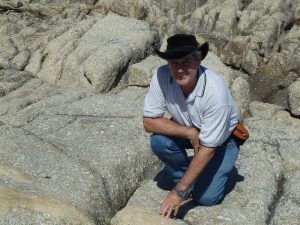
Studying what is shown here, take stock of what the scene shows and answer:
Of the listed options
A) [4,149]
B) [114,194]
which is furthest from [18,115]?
[114,194]

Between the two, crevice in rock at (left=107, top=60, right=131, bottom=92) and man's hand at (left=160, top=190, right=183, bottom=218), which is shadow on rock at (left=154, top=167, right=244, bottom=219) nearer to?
man's hand at (left=160, top=190, right=183, bottom=218)

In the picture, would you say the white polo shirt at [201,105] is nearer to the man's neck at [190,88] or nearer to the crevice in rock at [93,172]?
the man's neck at [190,88]

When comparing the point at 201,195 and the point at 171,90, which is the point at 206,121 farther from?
the point at 201,195

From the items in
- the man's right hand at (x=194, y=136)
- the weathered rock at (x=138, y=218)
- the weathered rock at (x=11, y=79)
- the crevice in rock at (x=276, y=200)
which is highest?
the man's right hand at (x=194, y=136)

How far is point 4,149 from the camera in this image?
7.68 metres

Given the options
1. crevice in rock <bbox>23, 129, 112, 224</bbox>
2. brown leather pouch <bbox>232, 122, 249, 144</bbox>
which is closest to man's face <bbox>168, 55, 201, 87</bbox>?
brown leather pouch <bbox>232, 122, 249, 144</bbox>

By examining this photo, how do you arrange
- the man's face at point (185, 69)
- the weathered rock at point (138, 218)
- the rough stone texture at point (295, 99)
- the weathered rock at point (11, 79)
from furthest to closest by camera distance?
1. the rough stone texture at point (295, 99)
2. the weathered rock at point (11, 79)
3. the weathered rock at point (138, 218)
4. the man's face at point (185, 69)

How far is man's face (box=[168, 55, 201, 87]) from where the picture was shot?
5.91 meters

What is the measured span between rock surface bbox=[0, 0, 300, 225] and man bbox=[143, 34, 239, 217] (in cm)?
52

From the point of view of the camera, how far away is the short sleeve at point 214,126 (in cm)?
605

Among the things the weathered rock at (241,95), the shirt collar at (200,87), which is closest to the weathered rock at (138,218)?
the shirt collar at (200,87)

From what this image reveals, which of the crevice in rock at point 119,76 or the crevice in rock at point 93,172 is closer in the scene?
the crevice in rock at point 93,172

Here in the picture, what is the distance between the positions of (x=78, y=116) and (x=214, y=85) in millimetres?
4154

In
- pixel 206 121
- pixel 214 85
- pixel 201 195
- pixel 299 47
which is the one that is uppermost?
pixel 214 85
